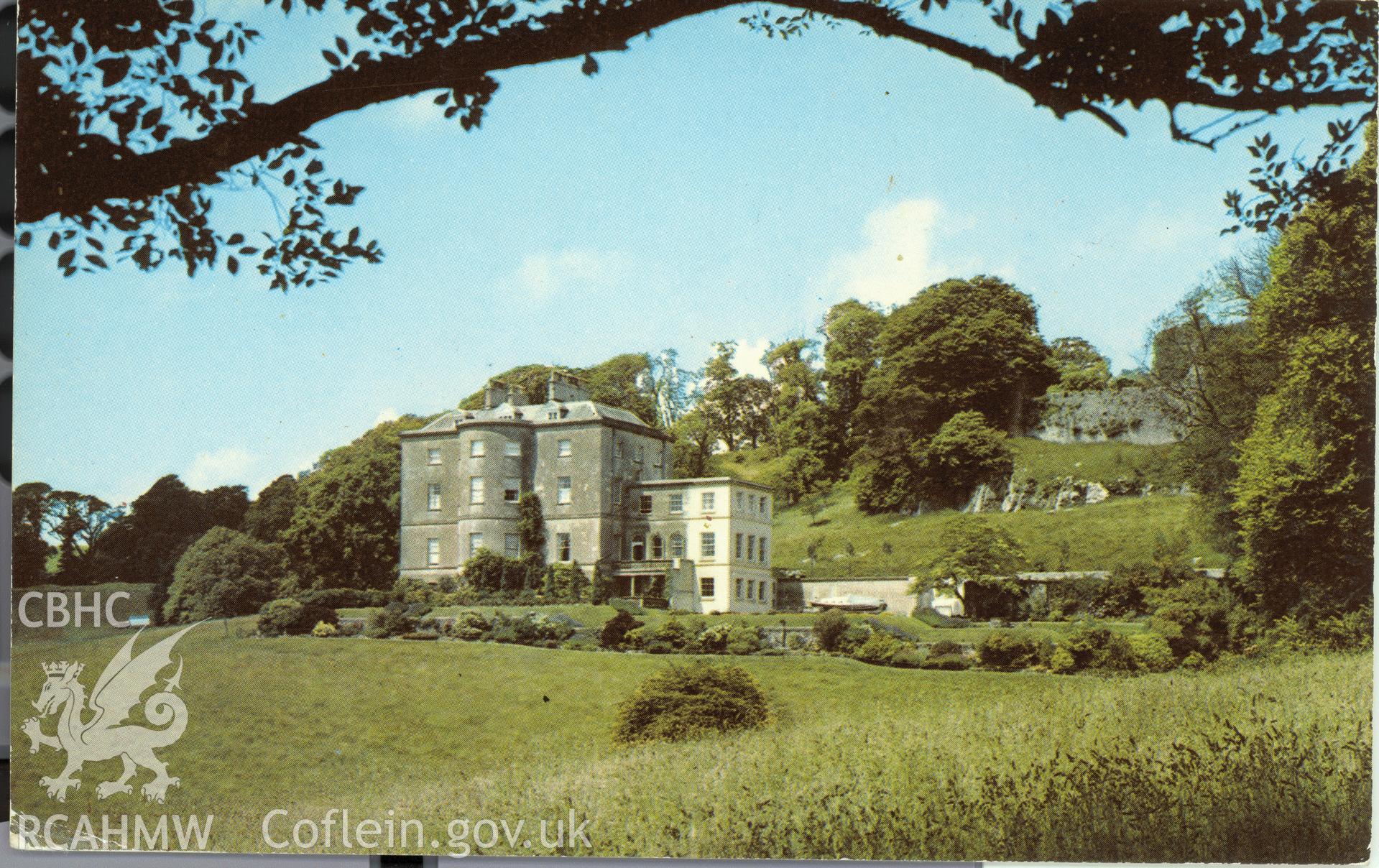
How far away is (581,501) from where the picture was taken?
8047 mm

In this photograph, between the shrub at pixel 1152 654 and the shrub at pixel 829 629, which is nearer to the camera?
the shrub at pixel 1152 654

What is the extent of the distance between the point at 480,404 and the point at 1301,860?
542cm

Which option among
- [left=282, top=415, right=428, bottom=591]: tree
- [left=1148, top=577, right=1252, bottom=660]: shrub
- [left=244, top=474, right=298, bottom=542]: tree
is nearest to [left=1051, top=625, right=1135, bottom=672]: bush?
[left=1148, top=577, right=1252, bottom=660]: shrub

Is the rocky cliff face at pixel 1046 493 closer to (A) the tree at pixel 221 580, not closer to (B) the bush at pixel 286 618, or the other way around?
Answer: (B) the bush at pixel 286 618

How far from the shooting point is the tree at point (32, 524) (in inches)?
318

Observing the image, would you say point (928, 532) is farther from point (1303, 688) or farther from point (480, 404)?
point (480, 404)

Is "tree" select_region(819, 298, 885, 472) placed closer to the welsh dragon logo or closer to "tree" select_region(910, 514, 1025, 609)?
"tree" select_region(910, 514, 1025, 609)

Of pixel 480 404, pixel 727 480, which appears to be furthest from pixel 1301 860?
pixel 480 404

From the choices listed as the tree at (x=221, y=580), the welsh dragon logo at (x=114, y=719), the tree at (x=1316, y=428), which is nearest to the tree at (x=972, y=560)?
the tree at (x=1316, y=428)

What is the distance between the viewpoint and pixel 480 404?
7.97 m

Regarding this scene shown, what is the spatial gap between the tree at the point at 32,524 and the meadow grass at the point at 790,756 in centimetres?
55

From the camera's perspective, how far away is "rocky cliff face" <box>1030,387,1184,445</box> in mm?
7547

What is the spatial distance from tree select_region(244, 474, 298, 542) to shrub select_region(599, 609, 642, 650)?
2111 mm

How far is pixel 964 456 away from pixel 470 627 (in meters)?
3.20
